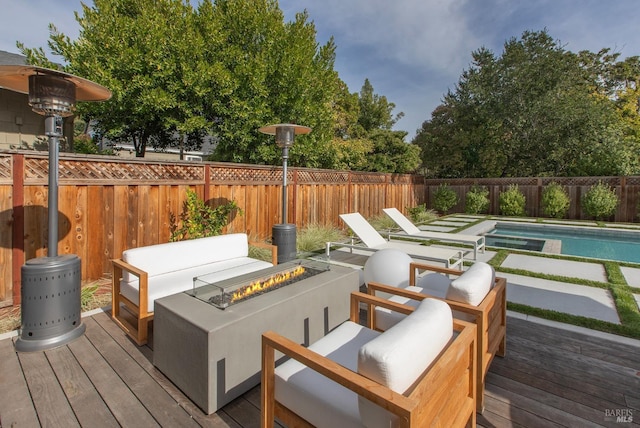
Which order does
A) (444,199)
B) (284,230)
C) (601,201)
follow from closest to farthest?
(284,230) → (601,201) → (444,199)

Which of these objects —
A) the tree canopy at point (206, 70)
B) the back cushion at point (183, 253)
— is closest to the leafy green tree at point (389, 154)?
the tree canopy at point (206, 70)

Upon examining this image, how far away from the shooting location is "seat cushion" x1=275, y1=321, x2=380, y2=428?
1.47 meters

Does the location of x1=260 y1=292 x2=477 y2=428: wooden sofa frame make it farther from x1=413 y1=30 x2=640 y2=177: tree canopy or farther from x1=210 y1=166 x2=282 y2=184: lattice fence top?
x1=413 y1=30 x2=640 y2=177: tree canopy

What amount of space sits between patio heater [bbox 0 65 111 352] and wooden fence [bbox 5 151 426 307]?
1.28m

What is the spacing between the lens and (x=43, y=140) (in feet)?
31.6

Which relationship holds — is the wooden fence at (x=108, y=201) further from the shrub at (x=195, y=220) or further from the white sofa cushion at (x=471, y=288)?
the white sofa cushion at (x=471, y=288)

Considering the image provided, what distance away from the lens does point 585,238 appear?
9.67m

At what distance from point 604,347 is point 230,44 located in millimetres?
9294

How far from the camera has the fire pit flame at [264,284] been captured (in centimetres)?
257

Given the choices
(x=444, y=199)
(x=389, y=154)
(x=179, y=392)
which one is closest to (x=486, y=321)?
(x=179, y=392)

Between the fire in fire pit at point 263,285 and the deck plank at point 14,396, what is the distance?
1267 millimetres

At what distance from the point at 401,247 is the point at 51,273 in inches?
189

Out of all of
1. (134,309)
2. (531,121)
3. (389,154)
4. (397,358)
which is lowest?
(134,309)

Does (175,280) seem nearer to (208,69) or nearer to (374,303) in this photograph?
(374,303)
